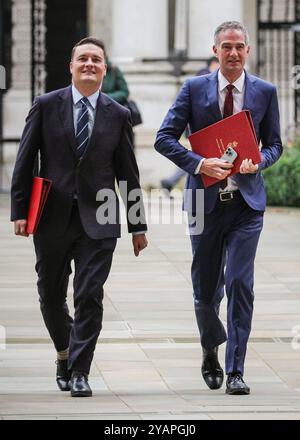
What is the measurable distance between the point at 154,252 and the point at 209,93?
6288 mm

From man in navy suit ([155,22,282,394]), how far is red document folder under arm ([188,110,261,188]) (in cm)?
5

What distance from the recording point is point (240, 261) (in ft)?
29.2

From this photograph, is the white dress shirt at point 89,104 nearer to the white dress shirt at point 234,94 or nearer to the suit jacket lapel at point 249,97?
the white dress shirt at point 234,94

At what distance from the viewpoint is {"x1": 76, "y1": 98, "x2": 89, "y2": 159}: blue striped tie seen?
29.1 ft

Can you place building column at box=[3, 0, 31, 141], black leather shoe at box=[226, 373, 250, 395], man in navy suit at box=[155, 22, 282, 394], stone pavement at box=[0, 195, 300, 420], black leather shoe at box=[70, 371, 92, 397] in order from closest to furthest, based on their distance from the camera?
stone pavement at box=[0, 195, 300, 420], black leather shoe at box=[70, 371, 92, 397], black leather shoe at box=[226, 373, 250, 395], man in navy suit at box=[155, 22, 282, 394], building column at box=[3, 0, 31, 141]

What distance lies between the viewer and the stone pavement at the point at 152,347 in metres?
8.25

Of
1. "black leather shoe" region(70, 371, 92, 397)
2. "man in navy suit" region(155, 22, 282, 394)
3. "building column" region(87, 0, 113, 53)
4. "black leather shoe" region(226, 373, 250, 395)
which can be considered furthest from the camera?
"building column" region(87, 0, 113, 53)

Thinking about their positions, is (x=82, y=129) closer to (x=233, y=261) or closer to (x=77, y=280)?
(x=77, y=280)

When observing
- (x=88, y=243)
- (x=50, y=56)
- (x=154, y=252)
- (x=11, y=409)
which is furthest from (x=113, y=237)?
(x=50, y=56)

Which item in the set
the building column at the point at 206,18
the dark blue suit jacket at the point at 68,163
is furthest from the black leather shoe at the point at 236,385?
the building column at the point at 206,18

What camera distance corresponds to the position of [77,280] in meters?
8.85

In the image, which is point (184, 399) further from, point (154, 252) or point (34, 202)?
point (154, 252)

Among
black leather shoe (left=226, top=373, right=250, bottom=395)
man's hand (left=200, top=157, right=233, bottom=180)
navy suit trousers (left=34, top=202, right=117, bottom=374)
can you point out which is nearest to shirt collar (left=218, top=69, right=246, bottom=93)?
man's hand (left=200, top=157, right=233, bottom=180)

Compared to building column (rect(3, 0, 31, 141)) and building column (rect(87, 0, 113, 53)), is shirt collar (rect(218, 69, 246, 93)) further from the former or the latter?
building column (rect(87, 0, 113, 53))
